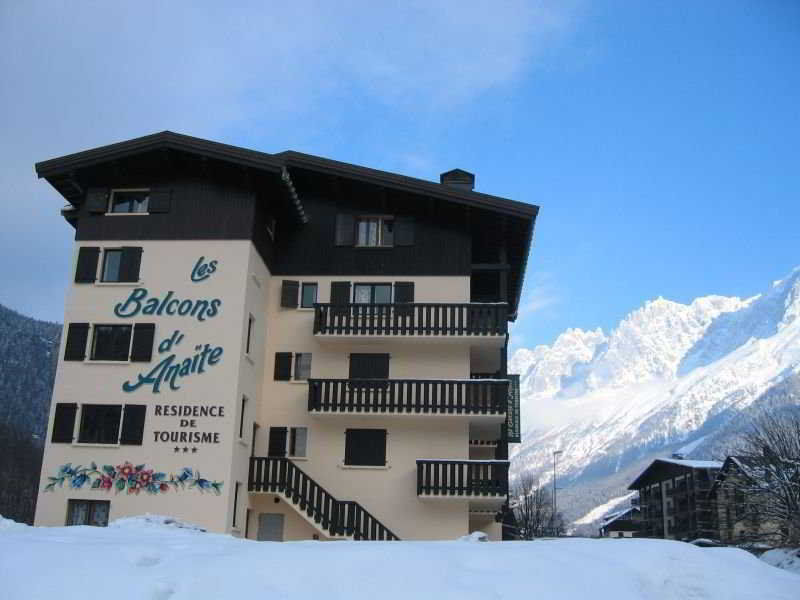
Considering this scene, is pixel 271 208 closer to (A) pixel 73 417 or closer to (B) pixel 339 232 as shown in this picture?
(B) pixel 339 232

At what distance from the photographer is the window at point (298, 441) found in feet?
102

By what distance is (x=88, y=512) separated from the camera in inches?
1078

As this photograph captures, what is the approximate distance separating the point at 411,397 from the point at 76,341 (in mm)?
10994

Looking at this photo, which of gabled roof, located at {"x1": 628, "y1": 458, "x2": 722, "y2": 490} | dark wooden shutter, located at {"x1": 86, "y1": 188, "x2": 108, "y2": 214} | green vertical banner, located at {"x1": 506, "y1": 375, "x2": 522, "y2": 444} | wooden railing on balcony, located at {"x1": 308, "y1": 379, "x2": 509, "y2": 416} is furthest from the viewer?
gabled roof, located at {"x1": 628, "y1": 458, "x2": 722, "y2": 490}

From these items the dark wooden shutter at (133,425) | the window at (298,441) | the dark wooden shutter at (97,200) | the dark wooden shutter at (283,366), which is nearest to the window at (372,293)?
the dark wooden shutter at (283,366)

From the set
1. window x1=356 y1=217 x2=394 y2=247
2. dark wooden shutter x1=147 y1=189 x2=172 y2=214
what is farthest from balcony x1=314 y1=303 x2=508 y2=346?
dark wooden shutter x1=147 y1=189 x2=172 y2=214

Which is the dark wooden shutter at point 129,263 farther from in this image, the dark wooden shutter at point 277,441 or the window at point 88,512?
the window at point 88,512

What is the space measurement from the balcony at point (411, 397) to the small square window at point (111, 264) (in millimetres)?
7529

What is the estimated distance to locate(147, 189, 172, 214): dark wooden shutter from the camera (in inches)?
1187

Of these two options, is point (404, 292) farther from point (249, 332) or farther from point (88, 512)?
point (88, 512)

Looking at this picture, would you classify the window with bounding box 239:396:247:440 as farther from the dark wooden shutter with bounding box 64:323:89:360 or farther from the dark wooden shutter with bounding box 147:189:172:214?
the dark wooden shutter with bounding box 147:189:172:214

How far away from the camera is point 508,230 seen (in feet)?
108

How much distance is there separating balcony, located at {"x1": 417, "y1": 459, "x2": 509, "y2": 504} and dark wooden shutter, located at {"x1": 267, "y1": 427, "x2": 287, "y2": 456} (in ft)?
16.0

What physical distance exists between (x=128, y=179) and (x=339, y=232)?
7.51 meters
